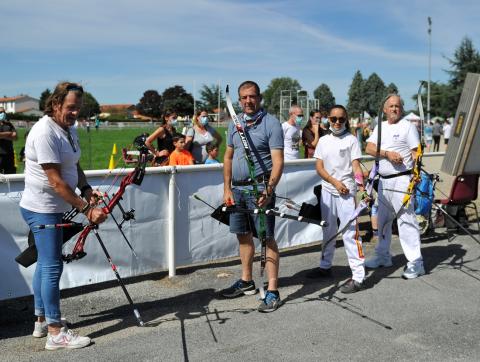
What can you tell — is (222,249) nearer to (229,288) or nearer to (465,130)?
(229,288)

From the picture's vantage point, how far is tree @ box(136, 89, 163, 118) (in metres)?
109

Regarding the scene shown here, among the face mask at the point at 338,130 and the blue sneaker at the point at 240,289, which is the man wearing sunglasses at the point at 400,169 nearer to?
the face mask at the point at 338,130

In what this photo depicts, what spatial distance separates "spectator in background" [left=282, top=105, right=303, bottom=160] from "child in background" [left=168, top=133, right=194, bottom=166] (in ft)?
8.06

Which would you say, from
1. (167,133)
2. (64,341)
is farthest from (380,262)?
(167,133)

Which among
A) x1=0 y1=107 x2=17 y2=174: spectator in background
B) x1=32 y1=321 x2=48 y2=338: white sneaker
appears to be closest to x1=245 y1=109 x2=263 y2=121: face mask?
x1=32 y1=321 x2=48 y2=338: white sneaker

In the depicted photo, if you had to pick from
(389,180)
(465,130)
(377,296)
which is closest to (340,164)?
(389,180)

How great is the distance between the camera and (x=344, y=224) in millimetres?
5852

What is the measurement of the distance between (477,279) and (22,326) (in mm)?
4782

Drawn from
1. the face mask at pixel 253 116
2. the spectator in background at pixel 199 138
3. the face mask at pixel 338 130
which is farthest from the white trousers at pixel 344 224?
the spectator in background at pixel 199 138

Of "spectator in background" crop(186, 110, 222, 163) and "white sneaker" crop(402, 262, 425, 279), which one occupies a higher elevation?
"spectator in background" crop(186, 110, 222, 163)

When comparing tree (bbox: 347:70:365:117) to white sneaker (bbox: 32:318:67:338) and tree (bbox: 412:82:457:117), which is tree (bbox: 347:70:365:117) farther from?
white sneaker (bbox: 32:318:67:338)

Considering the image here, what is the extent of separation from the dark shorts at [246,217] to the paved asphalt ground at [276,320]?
72 cm

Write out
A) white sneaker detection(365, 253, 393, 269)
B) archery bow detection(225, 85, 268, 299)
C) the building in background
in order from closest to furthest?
archery bow detection(225, 85, 268, 299)
white sneaker detection(365, 253, 393, 269)
the building in background

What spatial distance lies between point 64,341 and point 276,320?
5.92ft
